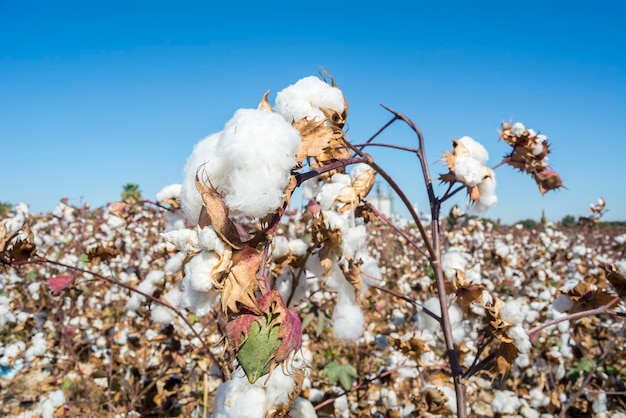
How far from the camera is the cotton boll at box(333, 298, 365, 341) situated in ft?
3.75

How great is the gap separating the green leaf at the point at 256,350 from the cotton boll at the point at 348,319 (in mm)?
589

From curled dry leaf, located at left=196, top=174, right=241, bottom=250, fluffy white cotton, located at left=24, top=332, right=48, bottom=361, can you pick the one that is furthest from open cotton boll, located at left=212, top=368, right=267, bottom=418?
fluffy white cotton, located at left=24, top=332, right=48, bottom=361

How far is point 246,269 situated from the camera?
0.58m

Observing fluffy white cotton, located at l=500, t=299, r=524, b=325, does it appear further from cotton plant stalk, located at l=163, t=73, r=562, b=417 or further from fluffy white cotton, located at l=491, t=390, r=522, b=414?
fluffy white cotton, located at l=491, t=390, r=522, b=414

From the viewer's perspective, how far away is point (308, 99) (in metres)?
0.84

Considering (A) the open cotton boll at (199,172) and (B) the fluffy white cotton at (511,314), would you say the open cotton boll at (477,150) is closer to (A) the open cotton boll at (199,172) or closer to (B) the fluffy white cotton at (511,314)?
(B) the fluffy white cotton at (511,314)

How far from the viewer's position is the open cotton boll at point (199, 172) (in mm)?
615

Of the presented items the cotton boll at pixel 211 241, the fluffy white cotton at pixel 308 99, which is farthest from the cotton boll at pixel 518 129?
the cotton boll at pixel 211 241

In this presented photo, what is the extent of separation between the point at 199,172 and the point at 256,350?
0.26 meters

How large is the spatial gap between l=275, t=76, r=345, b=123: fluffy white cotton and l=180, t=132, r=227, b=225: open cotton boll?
21 centimetres

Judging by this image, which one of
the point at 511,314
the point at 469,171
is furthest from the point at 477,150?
the point at 511,314

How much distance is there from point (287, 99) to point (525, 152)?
2.54 feet

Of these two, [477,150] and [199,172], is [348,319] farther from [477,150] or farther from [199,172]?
[199,172]

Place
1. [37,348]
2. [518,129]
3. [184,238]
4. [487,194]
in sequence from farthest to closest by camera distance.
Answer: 1. [37,348]
2. [518,129]
3. [487,194]
4. [184,238]
